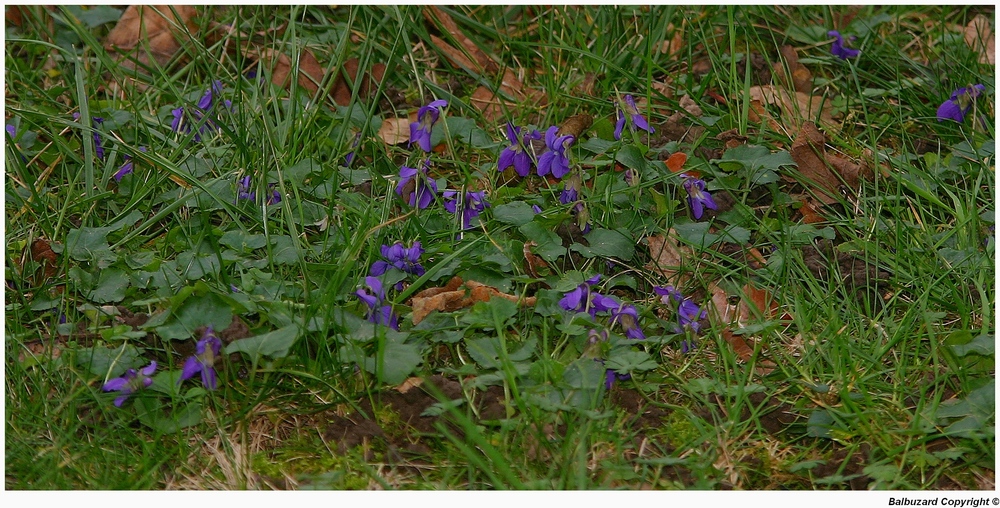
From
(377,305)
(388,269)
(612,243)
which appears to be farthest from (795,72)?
(377,305)

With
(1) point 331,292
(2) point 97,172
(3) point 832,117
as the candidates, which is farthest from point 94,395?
(3) point 832,117

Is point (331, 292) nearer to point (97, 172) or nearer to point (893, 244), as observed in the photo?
point (97, 172)

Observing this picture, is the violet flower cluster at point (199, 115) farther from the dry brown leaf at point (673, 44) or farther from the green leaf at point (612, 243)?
the dry brown leaf at point (673, 44)

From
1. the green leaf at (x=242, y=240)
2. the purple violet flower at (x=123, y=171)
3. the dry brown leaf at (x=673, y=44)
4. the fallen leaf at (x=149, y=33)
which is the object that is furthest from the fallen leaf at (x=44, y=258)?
the dry brown leaf at (x=673, y=44)

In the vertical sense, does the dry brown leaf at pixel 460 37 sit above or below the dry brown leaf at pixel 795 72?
above

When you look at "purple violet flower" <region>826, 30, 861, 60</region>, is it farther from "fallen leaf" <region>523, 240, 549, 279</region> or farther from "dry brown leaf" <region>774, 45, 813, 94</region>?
"fallen leaf" <region>523, 240, 549, 279</region>

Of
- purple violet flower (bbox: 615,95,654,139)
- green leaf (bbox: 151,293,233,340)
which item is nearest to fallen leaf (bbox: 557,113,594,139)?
purple violet flower (bbox: 615,95,654,139)
